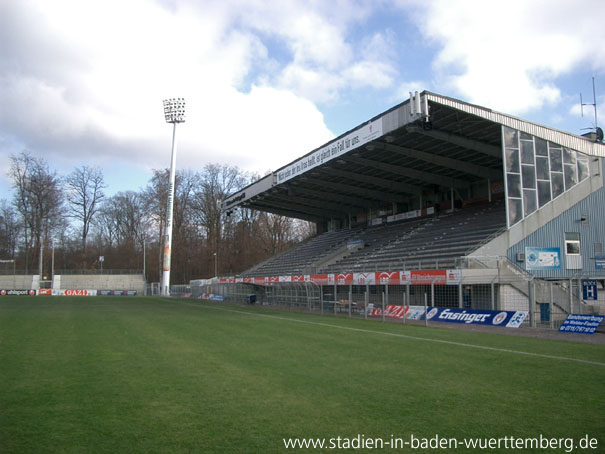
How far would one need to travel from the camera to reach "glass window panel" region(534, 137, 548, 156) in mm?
23969

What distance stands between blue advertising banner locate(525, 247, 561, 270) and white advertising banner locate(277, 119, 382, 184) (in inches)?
373

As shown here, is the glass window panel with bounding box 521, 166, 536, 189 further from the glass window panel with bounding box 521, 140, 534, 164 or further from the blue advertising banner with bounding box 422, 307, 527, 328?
the blue advertising banner with bounding box 422, 307, 527, 328

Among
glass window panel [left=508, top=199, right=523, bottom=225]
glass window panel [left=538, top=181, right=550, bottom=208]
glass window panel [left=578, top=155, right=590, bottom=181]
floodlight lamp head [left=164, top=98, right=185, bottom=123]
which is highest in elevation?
floodlight lamp head [left=164, top=98, right=185, bottom=123]

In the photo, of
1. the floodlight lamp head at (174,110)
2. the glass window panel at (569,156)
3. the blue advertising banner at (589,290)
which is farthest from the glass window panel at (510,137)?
the floodlight lamp head at (174,110)

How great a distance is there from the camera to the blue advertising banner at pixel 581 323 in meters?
14.4

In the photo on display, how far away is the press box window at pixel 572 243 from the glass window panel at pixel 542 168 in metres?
3.18

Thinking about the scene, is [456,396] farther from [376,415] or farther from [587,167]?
[587,167]

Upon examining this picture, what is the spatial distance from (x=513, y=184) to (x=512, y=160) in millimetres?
1226

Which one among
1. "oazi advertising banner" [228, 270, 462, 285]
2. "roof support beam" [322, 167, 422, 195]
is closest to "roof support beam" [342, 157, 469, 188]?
"roof support beam" [322, 167, 422, 195]

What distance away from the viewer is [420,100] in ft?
67.9

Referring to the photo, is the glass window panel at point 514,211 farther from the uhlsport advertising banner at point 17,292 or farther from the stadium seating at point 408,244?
the uhlsport advertising banner at point 17,292

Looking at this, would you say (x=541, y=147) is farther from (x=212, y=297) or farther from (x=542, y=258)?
(x=212, y=297)

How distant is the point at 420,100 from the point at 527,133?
22.5 feet

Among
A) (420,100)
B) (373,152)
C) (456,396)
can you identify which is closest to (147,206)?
(373,152)
